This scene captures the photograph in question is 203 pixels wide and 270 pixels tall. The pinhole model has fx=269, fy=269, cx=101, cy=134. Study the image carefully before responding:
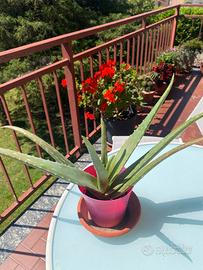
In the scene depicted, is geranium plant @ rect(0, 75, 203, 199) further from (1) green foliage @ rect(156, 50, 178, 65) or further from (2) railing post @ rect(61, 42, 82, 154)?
(1) green foliage @ rect(156, 50, 178, 65)

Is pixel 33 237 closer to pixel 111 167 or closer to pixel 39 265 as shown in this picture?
pixel 39 265

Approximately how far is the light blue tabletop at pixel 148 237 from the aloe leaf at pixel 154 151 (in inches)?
8.8

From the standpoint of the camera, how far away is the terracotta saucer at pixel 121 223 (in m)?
0.96

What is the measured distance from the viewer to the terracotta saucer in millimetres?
959

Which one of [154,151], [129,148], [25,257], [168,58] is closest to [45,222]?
[25,257]

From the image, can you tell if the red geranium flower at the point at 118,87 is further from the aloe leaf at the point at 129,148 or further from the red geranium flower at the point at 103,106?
the aloe leaf at the point at 129,148

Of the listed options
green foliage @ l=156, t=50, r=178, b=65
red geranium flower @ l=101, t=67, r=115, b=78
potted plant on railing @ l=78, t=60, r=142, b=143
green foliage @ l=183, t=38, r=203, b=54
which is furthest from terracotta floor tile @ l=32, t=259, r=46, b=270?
green foliage @ l=183, t=38, r=203, b=54

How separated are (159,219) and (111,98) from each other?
1582 mm

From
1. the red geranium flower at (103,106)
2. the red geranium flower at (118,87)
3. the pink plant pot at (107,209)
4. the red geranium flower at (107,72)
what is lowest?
the red geranium flower at (103,106)

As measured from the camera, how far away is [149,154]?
3.04ft

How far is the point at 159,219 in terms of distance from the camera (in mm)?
1050

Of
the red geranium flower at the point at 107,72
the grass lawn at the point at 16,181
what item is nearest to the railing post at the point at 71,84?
the red geranium flower at the point at 107,72

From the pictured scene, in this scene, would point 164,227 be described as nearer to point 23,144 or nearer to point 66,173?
point 66,173

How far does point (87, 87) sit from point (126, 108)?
1.55 ft
